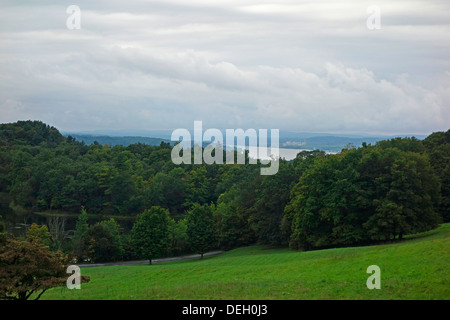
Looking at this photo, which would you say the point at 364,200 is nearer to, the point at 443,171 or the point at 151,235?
the point at 443,171

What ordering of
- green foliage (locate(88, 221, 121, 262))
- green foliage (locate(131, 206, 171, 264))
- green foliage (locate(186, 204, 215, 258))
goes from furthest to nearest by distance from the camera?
green foliage (locate(186, 204, 215, 258)), green foliage (locate(88, 221, 121, 262)), green foliage (locate(131, 206, 171, 264))

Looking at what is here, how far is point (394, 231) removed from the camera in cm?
4119

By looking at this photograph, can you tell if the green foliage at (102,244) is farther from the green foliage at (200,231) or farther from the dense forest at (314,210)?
the green foliage at (200,231)

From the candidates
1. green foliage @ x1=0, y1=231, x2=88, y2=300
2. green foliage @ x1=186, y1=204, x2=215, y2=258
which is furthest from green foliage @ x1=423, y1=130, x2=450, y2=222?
green foliage @ x1=0, y1=231, x2=88, y2=300

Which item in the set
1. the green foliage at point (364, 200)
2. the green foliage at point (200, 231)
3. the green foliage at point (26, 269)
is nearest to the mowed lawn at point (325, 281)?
the green foliage at point (26, 269)

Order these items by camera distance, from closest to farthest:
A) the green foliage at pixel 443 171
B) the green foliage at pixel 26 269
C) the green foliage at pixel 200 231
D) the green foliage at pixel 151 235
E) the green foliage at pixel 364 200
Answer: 1. the green foliage at pixel 26 269
2. the green foliage at pixel 364 200
3. the green foliage at pixel 443 171
4. the green foliage at pixel 151 235
5. the green foliage at pixel 200 231

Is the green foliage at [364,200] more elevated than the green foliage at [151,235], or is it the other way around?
the green foliage at [364,200]

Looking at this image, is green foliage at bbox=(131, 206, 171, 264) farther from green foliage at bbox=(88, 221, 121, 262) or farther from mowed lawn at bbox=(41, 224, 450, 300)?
mowed lawn at bbox=(41, 224, 450, 300)

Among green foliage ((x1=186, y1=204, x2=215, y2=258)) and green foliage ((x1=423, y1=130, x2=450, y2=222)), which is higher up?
green foliage ((x1=423, y1=130, x2=450, y2=222))

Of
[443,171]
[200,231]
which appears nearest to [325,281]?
[443,171]

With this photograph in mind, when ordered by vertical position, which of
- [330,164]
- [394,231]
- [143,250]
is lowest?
[143,250]
